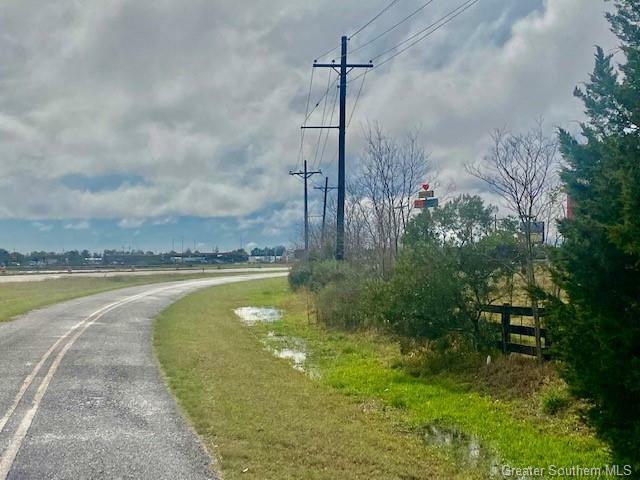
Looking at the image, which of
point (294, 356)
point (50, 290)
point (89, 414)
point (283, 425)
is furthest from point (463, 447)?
point (50, 290)

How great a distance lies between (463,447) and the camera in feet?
24.1

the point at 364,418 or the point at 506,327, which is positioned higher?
the point at 506,327

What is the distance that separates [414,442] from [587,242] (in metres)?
3.64

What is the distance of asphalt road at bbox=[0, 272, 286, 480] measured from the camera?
6.18 m

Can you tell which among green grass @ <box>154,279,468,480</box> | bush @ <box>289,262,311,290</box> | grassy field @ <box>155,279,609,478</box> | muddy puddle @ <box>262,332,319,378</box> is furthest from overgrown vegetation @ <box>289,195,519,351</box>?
bush @ <box>289,262,311,290</box>

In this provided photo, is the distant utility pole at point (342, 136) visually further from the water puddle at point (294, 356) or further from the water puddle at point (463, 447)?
the water puddle at point (463, 447)

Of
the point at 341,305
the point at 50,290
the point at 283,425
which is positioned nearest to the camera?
the point at 283,425

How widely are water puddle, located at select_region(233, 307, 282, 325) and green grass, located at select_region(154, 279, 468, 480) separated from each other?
9784 millimetres

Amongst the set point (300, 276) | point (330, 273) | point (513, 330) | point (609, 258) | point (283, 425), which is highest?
point (609, 258)

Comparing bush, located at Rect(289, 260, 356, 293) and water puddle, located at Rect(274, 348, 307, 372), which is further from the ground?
bush, located at Rect(289, 260, 356, 293)

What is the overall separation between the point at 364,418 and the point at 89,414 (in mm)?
3825

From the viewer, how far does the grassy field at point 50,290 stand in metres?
29.5

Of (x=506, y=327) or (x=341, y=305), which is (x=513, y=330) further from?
(x=341, y=305)

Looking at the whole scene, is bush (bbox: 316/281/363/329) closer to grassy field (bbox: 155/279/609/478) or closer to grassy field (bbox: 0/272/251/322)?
grassy field (bbox: 155/279/609/478)
